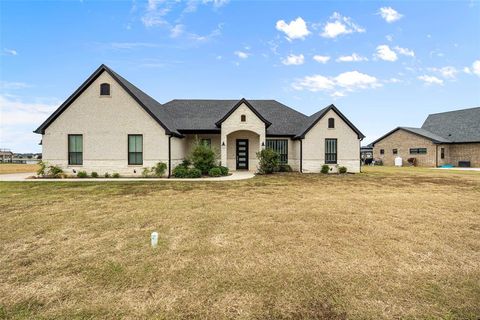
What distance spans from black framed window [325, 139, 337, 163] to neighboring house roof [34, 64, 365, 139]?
222 cm

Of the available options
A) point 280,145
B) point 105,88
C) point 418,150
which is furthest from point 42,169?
point 418,150

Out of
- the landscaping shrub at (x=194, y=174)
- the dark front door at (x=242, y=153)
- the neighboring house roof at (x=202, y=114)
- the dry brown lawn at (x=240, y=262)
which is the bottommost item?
the dry brown lawn at (x=240, y=262)

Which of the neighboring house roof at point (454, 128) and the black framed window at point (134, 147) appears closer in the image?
the black framed window at point (134, 147)

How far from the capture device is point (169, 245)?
4.92 m

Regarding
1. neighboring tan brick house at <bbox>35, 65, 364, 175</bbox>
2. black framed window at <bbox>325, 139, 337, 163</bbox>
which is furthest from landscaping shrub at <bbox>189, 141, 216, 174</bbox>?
black framed window at <bbox>325, 139, 337, 163</bbox>

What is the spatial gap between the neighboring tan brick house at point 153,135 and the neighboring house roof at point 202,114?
0.08 meters

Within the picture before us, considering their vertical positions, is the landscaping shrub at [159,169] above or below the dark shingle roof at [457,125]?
below

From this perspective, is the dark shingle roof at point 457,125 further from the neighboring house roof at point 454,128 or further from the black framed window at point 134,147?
the black framed window at point 134,147

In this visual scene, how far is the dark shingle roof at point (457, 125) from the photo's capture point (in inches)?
1335

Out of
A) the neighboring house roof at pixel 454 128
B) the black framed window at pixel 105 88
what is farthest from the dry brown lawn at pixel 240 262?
the neighboring house roof at pixel 454 128

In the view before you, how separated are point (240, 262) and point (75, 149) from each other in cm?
1874

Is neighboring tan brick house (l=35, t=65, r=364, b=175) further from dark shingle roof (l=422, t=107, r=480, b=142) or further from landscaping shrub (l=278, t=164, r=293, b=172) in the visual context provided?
dark shingle roof (l=422, t=107, r=480, b=142)

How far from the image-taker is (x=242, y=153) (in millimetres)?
22938

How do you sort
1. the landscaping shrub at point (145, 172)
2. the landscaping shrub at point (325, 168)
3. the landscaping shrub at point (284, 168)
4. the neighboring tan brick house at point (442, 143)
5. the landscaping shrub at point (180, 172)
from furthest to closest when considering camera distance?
the neighboring tan brick house at point (442, 143) → the landscaping shrub at point (284, 168) → the landscaping shrub at point (325, 168) → the landscaping shrub at point (145, 172) → the landscaping shrub at point (180, 172)
